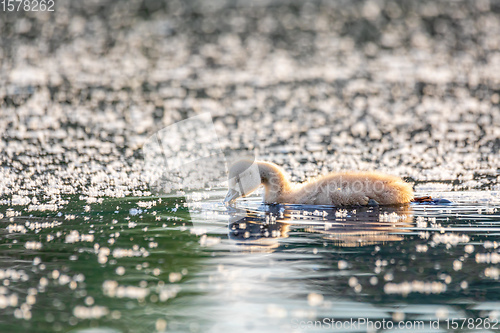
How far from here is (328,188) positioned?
7898 mm

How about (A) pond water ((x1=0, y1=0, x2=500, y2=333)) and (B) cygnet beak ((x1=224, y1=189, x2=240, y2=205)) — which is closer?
(A) pond water ((x1=0, y1=0, x2=500, y2=333))

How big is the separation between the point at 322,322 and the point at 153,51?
71.0 ft

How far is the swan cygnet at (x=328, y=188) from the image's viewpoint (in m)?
7.76

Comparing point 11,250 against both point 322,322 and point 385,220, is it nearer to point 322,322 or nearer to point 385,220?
point 322,322

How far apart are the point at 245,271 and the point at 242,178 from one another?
4.39m

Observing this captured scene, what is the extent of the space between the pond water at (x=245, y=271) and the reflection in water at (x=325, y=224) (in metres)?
0.02

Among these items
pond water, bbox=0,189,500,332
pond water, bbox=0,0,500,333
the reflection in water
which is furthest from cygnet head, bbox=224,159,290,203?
pond water, bbox=0,189,500,332

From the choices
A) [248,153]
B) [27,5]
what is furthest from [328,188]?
Answer: [27,5]

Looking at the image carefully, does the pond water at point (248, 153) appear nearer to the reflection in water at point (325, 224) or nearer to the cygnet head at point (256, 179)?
the reflection in water at point (325, 224)

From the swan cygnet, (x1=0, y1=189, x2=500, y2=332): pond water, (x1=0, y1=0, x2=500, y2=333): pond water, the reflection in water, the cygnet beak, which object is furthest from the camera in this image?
the cygnet beak

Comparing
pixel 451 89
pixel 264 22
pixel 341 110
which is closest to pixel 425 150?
pixel 341 110

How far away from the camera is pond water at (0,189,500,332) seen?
3.46m

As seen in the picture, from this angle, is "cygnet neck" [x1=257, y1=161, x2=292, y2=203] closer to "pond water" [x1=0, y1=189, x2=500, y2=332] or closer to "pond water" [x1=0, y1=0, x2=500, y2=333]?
"pond water" [x1=0, y1=0, x2=500, y2=333]

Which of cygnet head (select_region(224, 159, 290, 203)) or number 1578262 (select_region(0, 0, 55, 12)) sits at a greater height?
number 1578262 (select_region(0, 0, 55, 12))
